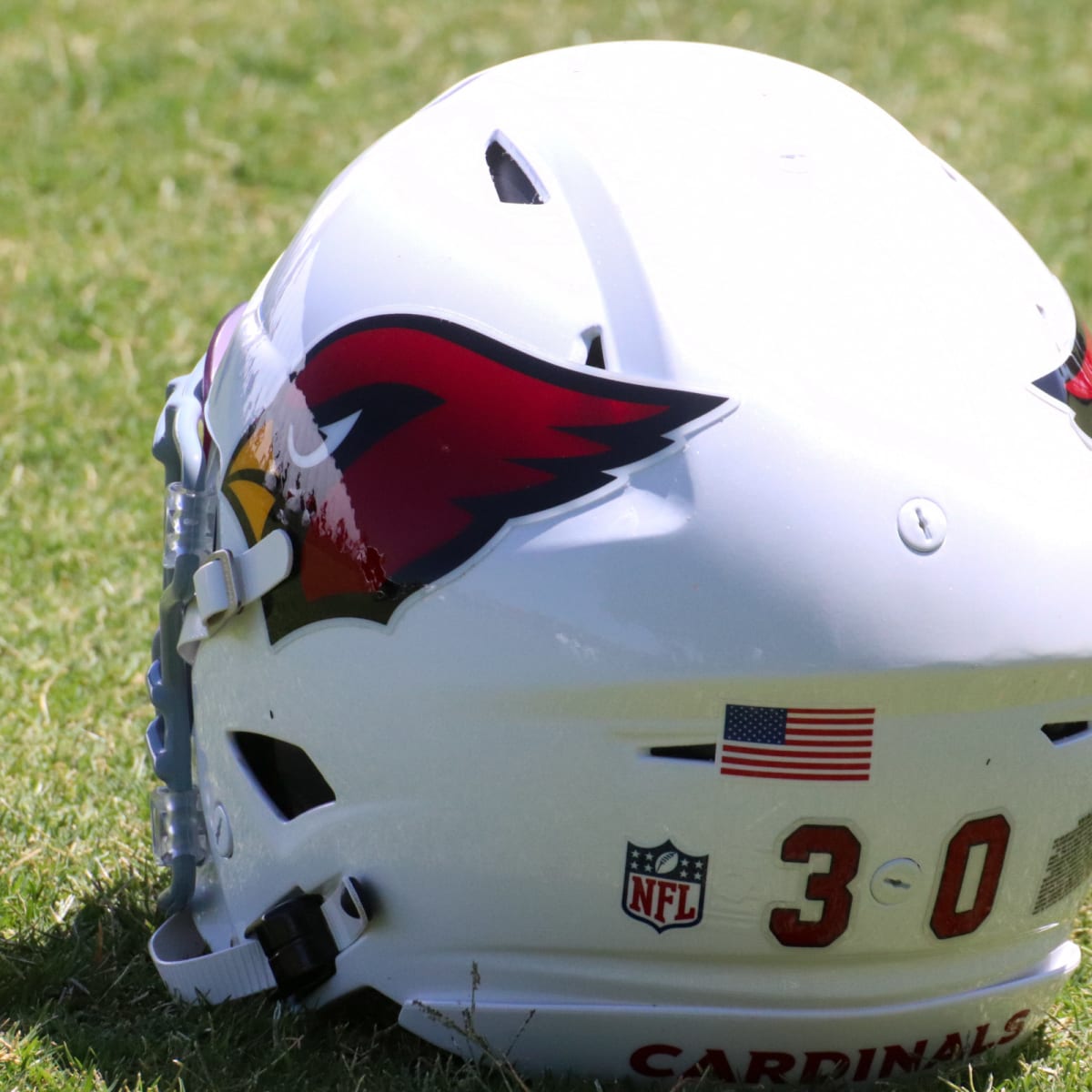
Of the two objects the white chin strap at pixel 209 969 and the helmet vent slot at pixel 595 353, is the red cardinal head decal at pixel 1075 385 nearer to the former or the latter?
the helmet vent slot at pixel 595 353

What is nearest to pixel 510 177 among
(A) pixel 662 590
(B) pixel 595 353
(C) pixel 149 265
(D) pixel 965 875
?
(B) pixel 595 353

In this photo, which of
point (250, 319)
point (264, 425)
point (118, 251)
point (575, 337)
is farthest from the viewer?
point (118, 251)

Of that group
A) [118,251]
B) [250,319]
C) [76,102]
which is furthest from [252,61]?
[250,319]

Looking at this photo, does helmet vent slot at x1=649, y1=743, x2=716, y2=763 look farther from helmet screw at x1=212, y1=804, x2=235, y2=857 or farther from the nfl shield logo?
helmet screw at x1=212, y1=804, x2=235, y2=857

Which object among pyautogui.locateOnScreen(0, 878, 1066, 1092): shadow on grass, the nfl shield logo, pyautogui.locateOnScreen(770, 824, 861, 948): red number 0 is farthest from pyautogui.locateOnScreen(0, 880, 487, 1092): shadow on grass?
pyautogui.locateOnScreen(770, 824, 861, 948): red number 0

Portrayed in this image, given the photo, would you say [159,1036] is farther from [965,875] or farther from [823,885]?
[965,875]

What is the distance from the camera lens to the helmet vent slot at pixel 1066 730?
79.8 inches

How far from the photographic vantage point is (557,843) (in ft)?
6.63

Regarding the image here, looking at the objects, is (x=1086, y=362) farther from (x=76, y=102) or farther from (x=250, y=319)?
(x=76, y=102)

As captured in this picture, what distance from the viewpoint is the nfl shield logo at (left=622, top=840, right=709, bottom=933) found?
2.00 metres

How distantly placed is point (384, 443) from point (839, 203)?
0.64 m

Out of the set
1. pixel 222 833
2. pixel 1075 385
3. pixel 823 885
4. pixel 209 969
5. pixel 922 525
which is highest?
pixel 1075 385

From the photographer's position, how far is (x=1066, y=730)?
205 cm

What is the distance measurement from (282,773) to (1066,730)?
105 centimetres
